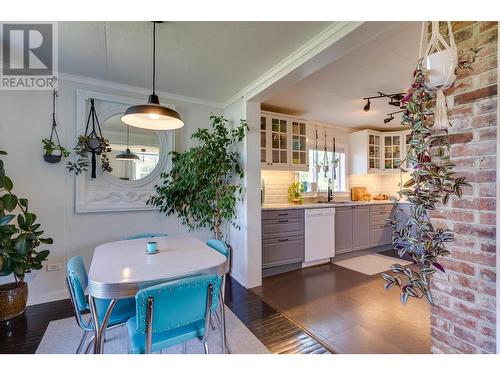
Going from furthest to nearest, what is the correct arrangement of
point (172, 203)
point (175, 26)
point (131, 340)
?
point (172, 203) < point (175, 26) < point (131, 340)

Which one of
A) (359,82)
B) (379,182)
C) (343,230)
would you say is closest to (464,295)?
(359,82)

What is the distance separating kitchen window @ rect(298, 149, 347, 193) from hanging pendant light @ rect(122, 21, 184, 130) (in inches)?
117

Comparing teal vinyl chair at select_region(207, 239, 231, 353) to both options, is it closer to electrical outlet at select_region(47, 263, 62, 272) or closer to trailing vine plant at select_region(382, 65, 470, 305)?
trailing vine plant at select_region(382, 65, 470, 305)

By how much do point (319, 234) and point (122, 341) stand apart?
278 cm

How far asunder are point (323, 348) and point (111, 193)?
2.72 m

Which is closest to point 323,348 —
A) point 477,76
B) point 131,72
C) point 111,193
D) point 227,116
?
point 477,76

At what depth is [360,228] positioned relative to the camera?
4191 mm

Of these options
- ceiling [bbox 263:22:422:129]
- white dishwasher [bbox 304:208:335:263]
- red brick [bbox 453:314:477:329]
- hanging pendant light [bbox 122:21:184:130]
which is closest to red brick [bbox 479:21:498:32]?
ceiling [bbox 263:22:422:129]

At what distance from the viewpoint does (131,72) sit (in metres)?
2.58

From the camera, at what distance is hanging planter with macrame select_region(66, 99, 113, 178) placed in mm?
2650

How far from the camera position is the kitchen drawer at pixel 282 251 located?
3.26 m

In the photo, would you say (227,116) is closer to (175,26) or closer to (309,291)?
(175,26)

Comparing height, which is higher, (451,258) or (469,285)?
(451,258)
